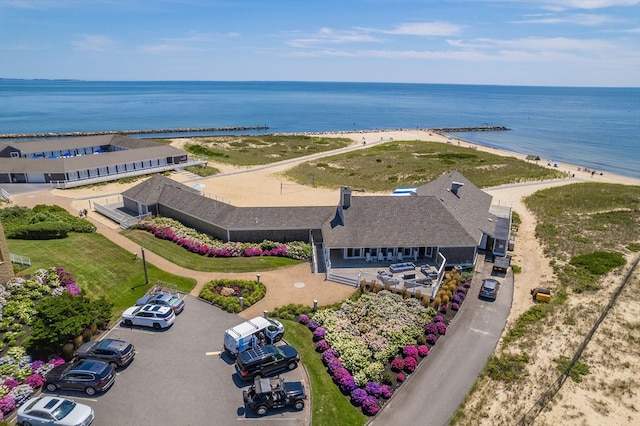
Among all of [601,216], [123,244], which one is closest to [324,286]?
[123,244]

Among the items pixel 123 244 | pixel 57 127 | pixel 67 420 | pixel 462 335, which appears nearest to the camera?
pixel 67 420

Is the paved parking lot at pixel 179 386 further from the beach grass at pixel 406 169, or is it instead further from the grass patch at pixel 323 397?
the beach grass at pixel 406 169

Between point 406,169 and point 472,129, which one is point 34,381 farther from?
point 472,129

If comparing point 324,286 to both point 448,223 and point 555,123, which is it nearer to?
point 448,223

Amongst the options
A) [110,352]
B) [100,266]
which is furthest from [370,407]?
[100,266]

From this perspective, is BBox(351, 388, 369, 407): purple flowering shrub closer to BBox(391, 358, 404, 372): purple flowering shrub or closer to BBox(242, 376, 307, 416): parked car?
BBox(242, 376, 307, 416): parked car

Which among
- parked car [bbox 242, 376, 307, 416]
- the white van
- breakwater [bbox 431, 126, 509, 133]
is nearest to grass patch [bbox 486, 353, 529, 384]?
parked car [bbox 242, 376, 307, 416]
